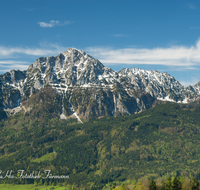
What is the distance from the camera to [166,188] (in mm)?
165375

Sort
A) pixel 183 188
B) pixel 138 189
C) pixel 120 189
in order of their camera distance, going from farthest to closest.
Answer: pixel 120 189, pixel 138 189, pixel 183 188

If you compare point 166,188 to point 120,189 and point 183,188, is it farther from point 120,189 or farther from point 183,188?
point 120,189

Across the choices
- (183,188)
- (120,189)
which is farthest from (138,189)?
(183,188)

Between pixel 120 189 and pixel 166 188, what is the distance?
Answer: 142 feet

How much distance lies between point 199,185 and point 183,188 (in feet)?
46.7

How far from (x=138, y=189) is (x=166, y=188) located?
2439 centimetres

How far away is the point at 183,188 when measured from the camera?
539 ft

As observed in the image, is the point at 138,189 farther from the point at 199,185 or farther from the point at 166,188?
the point at 199,185

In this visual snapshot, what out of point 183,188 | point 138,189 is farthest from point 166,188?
point 138,189

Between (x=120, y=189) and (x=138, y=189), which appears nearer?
(x=138, y=189)

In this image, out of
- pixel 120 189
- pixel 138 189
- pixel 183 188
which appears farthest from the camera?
pixel 120 189

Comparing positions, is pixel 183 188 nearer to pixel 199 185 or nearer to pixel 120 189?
pixel 199 185

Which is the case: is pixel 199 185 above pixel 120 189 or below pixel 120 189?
above

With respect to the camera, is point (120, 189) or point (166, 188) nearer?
point (166, 188)
